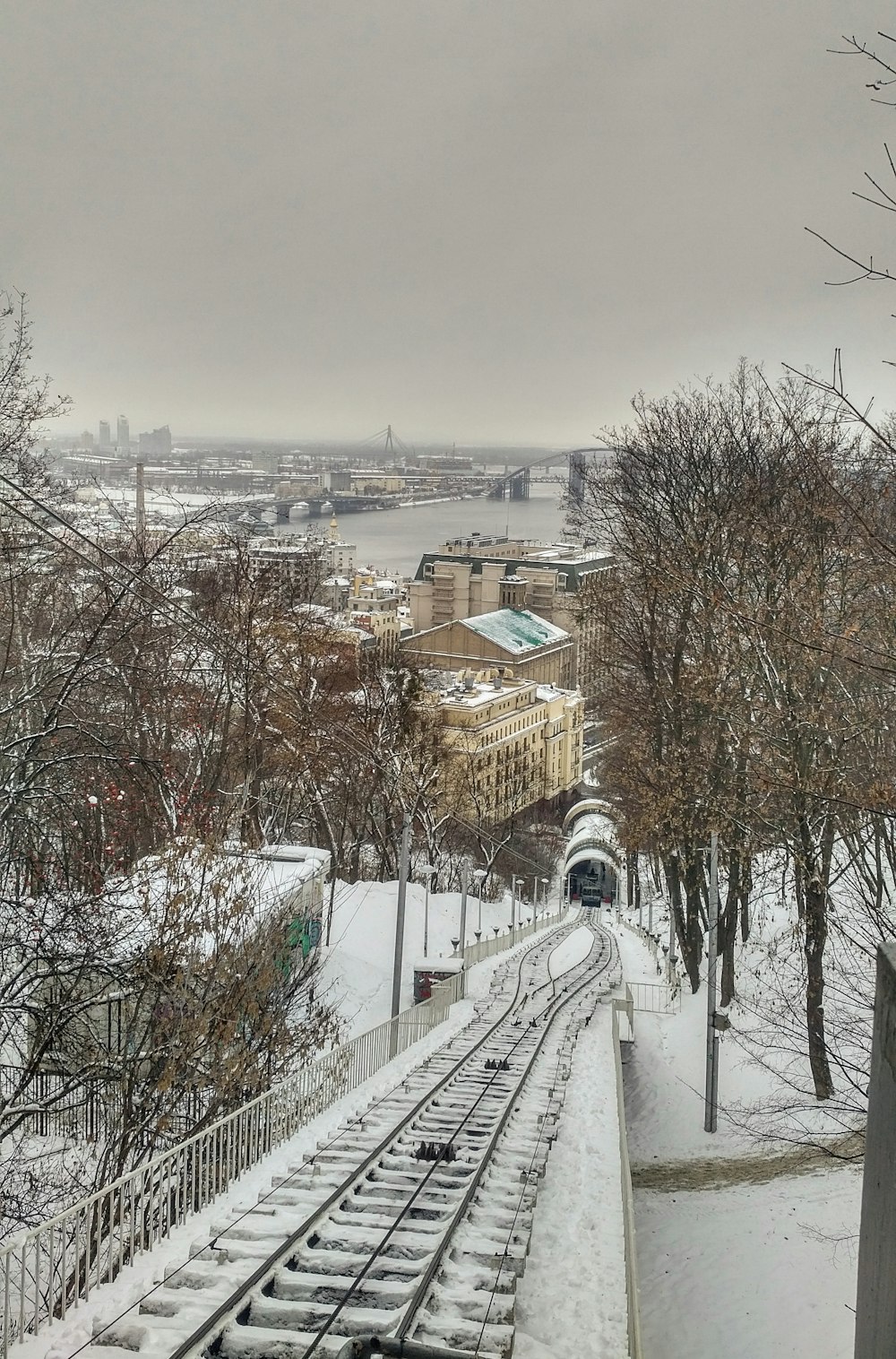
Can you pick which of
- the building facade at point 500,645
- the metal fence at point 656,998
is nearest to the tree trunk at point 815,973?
the metal fence at point 656,998

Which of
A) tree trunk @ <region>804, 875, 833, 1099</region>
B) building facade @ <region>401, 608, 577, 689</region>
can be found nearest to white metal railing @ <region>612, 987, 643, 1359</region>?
tree trunk @ <region>804, 875, 833, 1099</region>

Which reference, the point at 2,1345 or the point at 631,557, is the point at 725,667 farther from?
the point at 2,1345

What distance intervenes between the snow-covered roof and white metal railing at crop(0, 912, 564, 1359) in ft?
266

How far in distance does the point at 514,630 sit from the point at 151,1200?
305ft

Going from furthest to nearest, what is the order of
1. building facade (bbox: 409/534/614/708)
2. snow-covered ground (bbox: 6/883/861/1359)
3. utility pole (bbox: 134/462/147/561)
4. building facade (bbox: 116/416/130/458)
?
building facade (bbox: 116/416/130/458), building facade (bbox: 409/534/614/708), utility pole (bbox: 134/462/147/561), snow-covered ground (bbox: 6/883/861/1359)

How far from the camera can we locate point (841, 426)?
17.2 m

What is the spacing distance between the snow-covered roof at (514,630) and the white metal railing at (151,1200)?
8094 centimetres

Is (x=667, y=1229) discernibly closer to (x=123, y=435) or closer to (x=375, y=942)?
(x=375, y=942)

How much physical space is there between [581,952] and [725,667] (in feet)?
64.4

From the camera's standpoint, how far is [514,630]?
9925 centimetres

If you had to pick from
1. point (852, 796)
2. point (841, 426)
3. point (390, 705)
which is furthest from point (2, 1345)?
point (390, 705)

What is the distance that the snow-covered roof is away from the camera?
95312 mm

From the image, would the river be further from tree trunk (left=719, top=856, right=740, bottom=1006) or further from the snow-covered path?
the snow-covered path

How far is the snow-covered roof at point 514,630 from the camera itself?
95312mm
